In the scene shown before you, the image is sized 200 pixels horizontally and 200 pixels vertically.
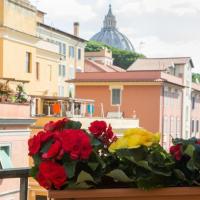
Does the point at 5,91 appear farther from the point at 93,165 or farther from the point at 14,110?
the point at 93,165

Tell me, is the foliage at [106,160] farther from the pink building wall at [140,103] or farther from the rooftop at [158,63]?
the rooftop at [158,63]

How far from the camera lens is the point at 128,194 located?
2160 mm

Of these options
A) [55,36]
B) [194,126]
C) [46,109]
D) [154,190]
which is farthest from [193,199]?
[194,126]

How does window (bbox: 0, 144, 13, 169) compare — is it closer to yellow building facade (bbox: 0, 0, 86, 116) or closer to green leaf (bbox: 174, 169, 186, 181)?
yellow building facade (bbox: 0, 0, 86, 116)

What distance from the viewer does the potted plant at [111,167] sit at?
214cm

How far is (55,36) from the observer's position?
1743 inches

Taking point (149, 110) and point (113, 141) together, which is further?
point (149, 110)

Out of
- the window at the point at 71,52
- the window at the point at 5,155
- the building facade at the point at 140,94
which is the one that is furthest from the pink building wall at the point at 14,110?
the window at the point at 71,52

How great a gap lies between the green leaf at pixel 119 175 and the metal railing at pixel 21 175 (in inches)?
16.8

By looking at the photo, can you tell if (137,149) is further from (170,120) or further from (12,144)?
(170,120)

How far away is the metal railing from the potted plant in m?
0.27

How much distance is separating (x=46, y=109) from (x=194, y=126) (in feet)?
96.1

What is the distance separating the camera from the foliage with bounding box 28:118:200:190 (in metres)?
2.14

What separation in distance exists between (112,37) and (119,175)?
133 metres
